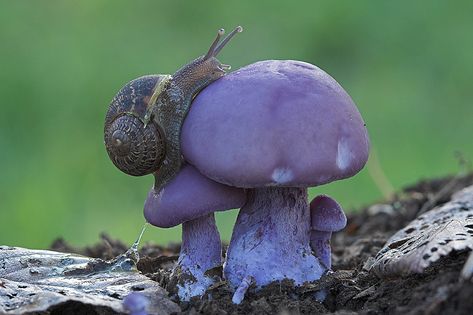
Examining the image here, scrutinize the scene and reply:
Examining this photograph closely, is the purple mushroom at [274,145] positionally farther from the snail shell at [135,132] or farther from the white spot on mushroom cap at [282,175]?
the snail shell at [135,132]

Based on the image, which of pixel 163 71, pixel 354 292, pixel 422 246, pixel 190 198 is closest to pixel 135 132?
pixel 190 198

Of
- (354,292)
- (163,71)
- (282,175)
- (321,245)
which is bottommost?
(354,292)

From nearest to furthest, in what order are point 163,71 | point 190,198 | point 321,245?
point 190,198, point 321,245, point 163,71

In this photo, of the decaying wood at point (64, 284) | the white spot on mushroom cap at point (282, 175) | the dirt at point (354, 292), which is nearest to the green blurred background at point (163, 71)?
the dirt at point (354, 292)

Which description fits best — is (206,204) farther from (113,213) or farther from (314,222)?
(113,213)

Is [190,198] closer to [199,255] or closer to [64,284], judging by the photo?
[199,255]

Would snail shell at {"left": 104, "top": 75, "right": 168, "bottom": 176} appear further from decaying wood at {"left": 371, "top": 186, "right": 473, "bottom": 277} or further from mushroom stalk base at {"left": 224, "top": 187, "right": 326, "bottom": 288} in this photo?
decaying wood at {"left": 371, "top": 186, "right": 473, "bottom": 277}

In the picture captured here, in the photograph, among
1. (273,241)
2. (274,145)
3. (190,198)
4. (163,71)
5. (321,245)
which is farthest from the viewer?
(163,71)
